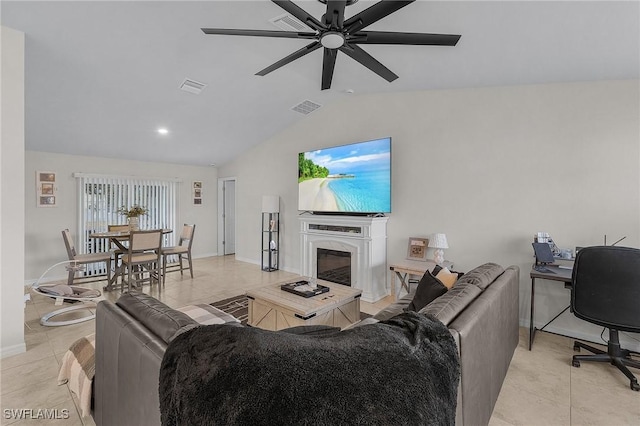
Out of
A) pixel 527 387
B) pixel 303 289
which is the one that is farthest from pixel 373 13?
pixel 527 387

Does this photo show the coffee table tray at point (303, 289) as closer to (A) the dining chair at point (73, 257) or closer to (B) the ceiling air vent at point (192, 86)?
(B) the ceiling air vent at point (192, 86)

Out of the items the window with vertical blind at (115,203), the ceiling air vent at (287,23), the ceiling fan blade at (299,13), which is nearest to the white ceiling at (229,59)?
the ceiling air vent at (287,23)

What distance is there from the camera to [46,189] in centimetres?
495

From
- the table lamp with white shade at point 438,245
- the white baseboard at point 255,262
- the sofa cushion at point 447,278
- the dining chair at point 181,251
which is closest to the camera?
the sofa cushion at point 447,278

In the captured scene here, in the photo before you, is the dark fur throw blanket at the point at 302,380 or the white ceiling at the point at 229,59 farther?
the white ceiling at the point at 229,59

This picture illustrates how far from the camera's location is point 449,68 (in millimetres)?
3158

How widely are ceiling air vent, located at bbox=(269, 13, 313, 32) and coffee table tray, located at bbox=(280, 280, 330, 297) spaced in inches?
99.6

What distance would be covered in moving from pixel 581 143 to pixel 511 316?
2.01 meters

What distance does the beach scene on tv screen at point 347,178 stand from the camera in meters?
4.18

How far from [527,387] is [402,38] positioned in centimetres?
270

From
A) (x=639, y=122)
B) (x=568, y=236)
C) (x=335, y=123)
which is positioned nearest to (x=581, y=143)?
(x=639, y=122)

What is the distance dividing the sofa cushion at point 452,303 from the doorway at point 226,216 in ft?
21.1

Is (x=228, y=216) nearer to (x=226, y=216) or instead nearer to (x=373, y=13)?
(x=226, y=216)

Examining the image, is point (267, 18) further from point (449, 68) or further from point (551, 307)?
point (551, 307)
